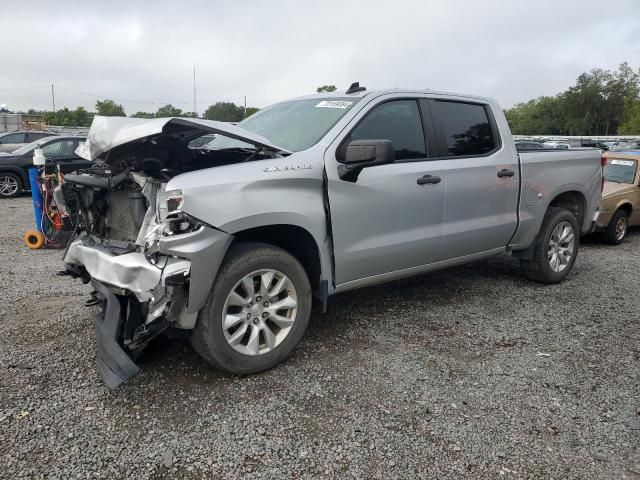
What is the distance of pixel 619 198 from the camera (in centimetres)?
816

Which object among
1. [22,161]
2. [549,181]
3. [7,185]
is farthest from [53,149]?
[549,181]

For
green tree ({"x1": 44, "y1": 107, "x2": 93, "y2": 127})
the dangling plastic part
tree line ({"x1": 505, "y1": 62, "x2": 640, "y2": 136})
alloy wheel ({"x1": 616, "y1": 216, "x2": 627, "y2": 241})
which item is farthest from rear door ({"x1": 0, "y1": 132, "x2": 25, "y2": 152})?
tree line ({"x1": 505, "y1": 62, "x2": 640, "y2": 136})

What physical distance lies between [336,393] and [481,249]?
234 cm

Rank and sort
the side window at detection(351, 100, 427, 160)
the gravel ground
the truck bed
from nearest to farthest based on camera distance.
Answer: the gravel ground
the side window at detection(351, 100, 427, 160)
the truck bed

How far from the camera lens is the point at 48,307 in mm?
4469

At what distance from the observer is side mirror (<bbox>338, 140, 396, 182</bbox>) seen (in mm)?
3359

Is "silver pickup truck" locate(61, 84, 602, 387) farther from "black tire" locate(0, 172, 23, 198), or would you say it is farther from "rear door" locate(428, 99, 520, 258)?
"black tire" locate(0, 172, 23, 198)

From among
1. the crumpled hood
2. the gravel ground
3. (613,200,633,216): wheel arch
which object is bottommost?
the gravel ground

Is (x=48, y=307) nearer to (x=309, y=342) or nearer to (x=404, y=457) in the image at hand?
(x=309, y=342)

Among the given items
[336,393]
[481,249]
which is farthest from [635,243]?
[336,393]

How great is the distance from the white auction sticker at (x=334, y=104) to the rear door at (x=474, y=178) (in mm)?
863

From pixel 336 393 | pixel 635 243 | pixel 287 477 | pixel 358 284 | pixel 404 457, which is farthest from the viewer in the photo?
pixel 635 243

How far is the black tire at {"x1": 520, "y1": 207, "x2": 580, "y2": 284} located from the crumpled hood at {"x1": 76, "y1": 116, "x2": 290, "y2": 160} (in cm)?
327

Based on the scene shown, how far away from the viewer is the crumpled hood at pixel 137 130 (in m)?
2.99
